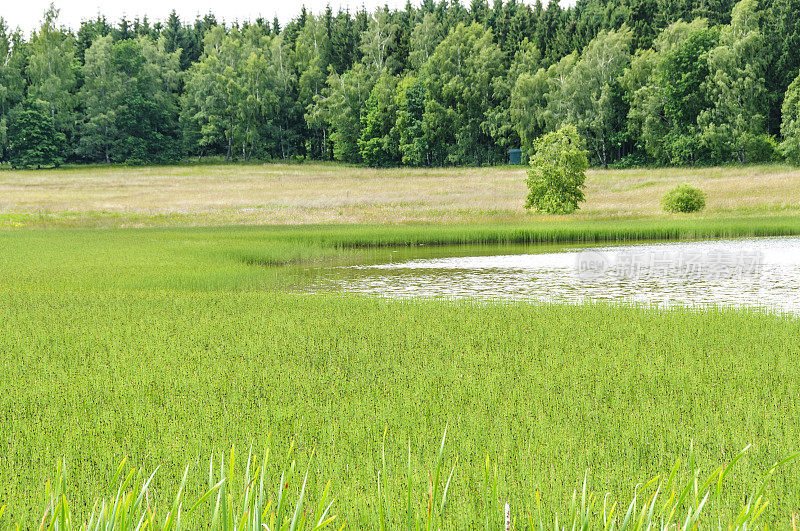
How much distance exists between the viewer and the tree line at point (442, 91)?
255 feet

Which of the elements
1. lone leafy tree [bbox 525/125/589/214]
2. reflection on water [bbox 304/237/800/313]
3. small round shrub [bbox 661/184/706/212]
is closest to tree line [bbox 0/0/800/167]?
small round shrub [bbox 661/184/706/212]

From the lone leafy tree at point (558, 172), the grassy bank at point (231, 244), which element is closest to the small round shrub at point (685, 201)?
the grassy bank at point (231, 244)

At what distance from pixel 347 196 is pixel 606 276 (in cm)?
3719

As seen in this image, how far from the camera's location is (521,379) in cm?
902

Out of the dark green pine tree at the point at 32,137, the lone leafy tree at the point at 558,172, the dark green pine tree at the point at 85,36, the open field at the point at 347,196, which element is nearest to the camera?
the lone leafy tree at the point at 558,172

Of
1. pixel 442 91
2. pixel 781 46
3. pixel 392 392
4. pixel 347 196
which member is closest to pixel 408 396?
pixel 392 392

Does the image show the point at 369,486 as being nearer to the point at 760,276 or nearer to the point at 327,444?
the point at 327,444

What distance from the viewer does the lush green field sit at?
5.79m

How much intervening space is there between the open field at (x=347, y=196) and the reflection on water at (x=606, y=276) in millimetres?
14533

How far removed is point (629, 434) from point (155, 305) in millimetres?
10897

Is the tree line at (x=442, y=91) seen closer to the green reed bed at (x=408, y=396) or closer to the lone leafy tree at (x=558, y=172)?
the lone leafy tree at (x=558, y=172)

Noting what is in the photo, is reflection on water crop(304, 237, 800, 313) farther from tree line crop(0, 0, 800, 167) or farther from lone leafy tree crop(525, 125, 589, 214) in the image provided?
tree line crop(0, 0, 800, 167)

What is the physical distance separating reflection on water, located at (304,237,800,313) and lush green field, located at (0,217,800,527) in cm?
351

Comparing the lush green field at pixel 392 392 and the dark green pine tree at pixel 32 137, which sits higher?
the dark green pine tree at pixel 32 137
